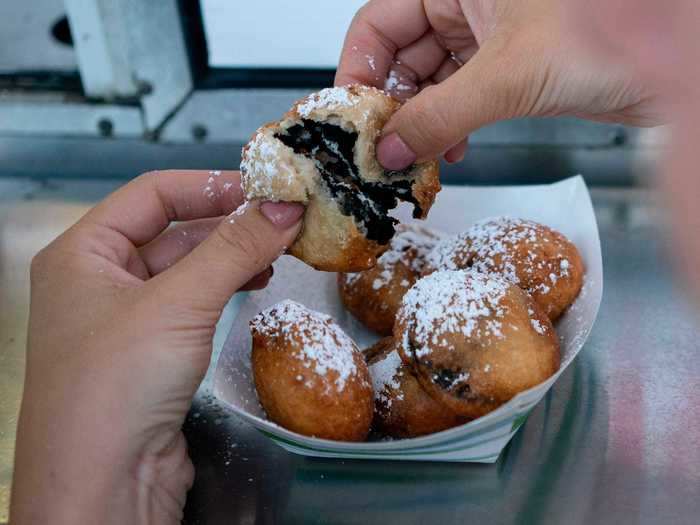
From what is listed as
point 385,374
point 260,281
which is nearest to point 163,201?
point 260,281

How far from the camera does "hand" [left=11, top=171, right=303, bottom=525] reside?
0.73m

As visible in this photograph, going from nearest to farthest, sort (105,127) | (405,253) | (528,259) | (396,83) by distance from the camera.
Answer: (528,259), (405,253), (396,83), (105,127)

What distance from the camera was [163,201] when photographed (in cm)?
101

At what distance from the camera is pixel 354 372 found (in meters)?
0.83

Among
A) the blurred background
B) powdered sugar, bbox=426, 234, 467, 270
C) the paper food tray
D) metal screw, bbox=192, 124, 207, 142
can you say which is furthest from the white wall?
powdered sugar, bbox=426, 234, 467, 270

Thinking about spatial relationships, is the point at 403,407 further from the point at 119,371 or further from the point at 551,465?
the point at 119,371

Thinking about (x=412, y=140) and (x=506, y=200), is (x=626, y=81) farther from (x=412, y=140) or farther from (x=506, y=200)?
(x=506, y=200)

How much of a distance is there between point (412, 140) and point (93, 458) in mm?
468

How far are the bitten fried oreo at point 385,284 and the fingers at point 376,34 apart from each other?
0.26 m

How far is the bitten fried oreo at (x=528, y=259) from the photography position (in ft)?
3.13

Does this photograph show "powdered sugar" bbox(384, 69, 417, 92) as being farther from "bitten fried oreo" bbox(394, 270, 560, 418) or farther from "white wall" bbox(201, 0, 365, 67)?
"bitten fried oreo" bbox(394, 270, 560, 418)

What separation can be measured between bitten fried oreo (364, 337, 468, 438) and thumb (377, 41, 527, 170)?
0.26 m

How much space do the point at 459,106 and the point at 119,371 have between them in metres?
0.45

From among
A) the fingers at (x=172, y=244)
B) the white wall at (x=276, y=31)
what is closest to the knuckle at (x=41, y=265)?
the fingers at (x=172, y=244)
